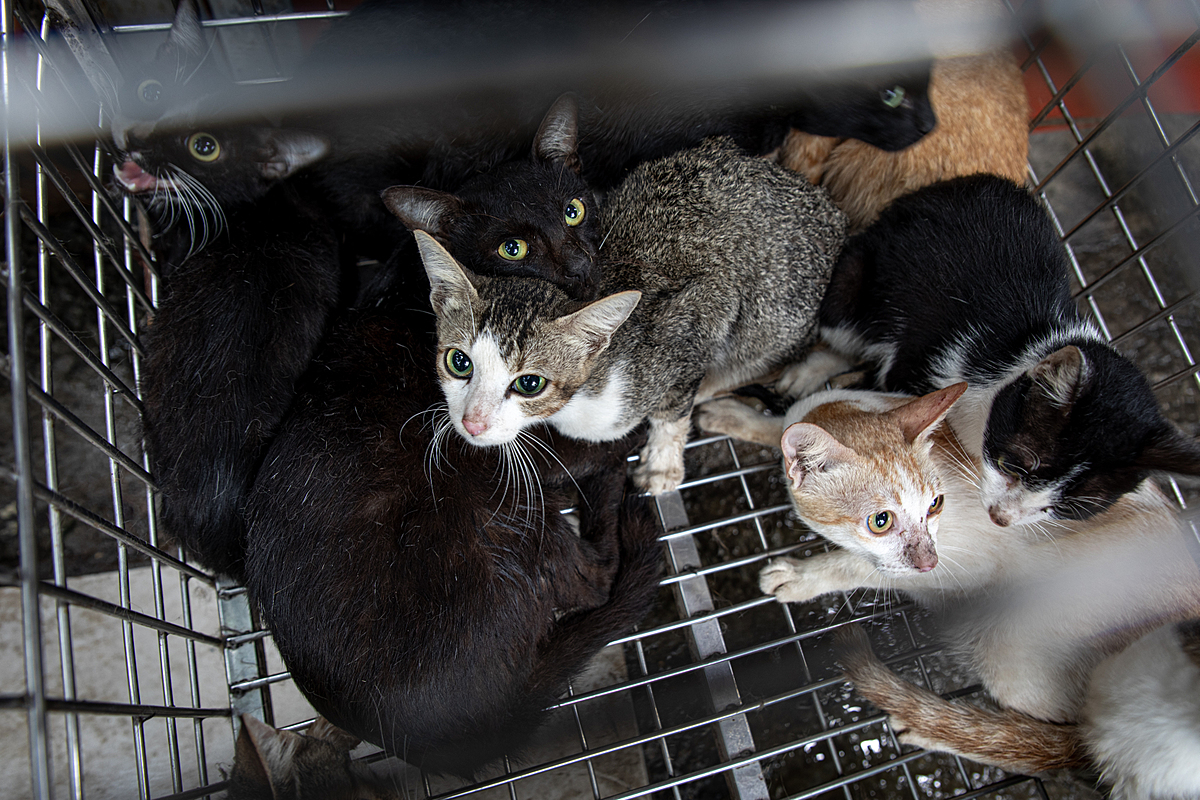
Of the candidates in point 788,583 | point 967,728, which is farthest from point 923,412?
point 967,728

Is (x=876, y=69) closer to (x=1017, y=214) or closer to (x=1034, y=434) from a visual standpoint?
(x=1017, y=214)

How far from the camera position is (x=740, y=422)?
1.86 metres

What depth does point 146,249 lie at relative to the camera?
175cm

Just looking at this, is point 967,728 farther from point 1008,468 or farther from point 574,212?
point 574,212

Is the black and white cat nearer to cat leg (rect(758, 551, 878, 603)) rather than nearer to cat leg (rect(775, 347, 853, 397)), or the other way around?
cat leg (rect(775, 347, 853, 397))

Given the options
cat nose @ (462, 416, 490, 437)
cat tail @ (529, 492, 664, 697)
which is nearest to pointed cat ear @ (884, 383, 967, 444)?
cat tail @ (529, 492, 664, 697)

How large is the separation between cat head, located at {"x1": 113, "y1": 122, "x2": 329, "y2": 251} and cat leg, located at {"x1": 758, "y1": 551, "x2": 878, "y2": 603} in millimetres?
1430

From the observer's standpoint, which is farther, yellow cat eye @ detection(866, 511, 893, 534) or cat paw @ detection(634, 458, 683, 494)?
cat paw @ detection(634, 458, 683, 494)

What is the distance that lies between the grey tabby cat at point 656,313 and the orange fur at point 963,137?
0.22 meters

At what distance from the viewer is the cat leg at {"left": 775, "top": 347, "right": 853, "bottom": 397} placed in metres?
1.94

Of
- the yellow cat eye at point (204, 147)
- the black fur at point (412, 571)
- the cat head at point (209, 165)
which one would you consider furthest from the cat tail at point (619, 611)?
the yellow cat eye at point (204, 147)

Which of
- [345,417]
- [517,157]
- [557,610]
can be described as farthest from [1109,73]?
[345,417]

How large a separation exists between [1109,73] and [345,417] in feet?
5.94

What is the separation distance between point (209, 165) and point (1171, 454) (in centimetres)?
200
